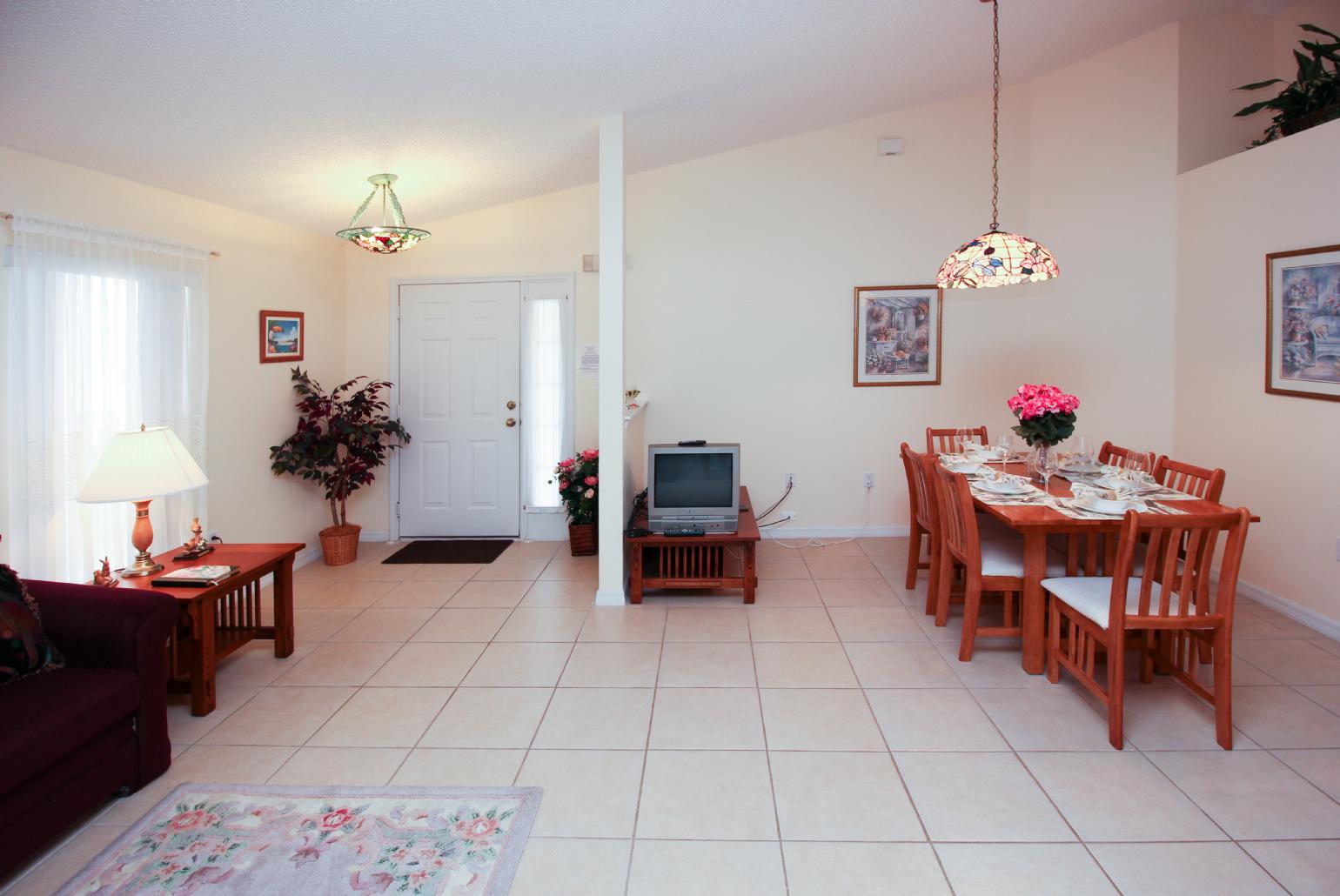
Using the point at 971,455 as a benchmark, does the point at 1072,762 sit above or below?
below

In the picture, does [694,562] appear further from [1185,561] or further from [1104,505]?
[1185,561]

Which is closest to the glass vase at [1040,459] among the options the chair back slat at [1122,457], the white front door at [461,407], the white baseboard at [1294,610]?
the chair back slat at [1122,457]

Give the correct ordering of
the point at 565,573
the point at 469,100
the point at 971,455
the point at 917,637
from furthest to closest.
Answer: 1. the point at 565,573
2. the point at 971,455
3. the point at 917,637
4. the point at 469,100

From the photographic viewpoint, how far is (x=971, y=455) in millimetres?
4535

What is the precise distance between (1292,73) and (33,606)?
668 cm

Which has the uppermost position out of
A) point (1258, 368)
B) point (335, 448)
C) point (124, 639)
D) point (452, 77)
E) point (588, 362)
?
point (452, 77)

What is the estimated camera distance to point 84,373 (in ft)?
11.1

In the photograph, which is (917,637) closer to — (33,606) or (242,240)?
(33,606)

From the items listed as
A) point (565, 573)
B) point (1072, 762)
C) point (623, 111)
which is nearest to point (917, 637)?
point (1072, 762)

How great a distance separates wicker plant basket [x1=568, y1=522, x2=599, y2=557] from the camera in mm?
5512

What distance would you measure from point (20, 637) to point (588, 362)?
153 inches

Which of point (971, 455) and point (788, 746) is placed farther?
point (971, 455)

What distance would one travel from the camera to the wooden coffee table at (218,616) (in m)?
3.02

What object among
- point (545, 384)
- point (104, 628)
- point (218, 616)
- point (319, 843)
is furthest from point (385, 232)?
point (319, 843)
